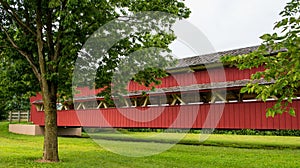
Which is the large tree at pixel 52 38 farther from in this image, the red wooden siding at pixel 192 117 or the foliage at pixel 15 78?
the red wooden siding at pixel 192 117

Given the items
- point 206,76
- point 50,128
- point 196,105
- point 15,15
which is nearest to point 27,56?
point 15,15

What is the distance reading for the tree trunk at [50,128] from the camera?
1245 cm

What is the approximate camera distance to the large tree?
11938 millimetres

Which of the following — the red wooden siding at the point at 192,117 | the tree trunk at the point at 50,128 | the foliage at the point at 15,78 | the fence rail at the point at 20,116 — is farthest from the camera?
the fence rail at the point at 20,116

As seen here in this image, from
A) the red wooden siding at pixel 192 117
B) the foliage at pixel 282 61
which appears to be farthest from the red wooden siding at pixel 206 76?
the foliage at pixel 282 61

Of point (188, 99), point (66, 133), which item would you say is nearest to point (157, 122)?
point (188, 99)

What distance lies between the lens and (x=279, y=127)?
18375mm

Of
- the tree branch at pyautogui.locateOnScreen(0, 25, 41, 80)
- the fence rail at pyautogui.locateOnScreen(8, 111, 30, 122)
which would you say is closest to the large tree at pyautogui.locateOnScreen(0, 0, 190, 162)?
the tree branch at pyautogui.locateOnScreen(0, 25, 41, 80)

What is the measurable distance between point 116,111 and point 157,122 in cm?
413

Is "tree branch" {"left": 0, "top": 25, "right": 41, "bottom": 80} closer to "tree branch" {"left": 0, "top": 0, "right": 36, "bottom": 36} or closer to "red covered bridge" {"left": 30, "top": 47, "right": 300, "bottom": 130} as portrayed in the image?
"tree branch" {"left": 0, "top": 0, "right": 36, "bottom": 36}

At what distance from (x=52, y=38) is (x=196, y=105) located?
10914mm

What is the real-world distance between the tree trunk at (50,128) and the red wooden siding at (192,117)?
1074 cm

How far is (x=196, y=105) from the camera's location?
21.5 meters

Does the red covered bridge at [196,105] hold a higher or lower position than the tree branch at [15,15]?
lower
